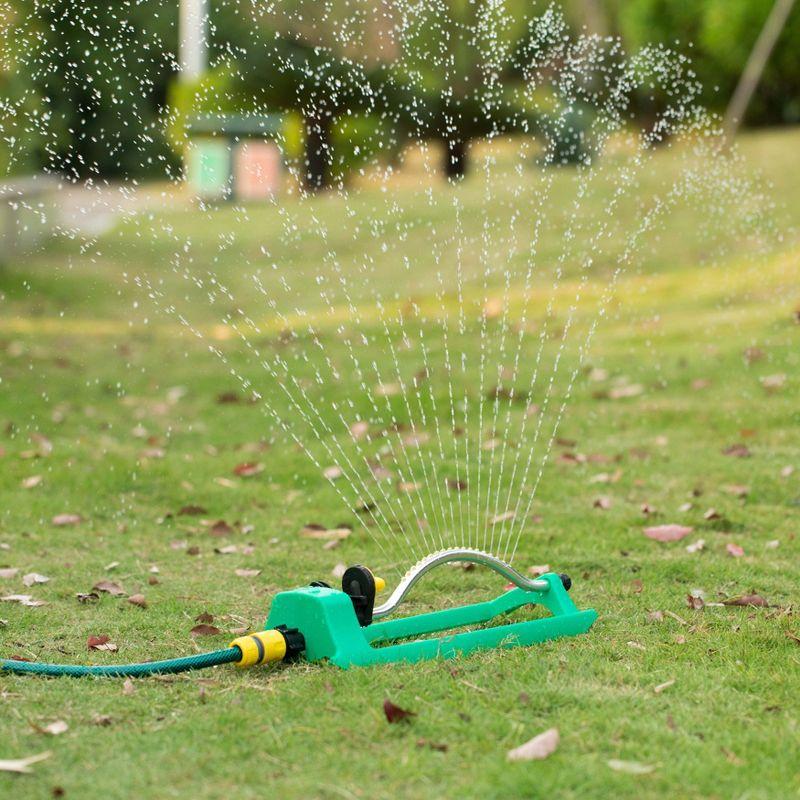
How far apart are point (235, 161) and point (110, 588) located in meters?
16.8

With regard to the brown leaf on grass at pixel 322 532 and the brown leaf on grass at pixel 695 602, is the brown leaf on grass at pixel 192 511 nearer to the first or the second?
the brown leaf on grass at pixel 322 532

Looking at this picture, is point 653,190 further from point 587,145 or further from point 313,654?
point 313,654

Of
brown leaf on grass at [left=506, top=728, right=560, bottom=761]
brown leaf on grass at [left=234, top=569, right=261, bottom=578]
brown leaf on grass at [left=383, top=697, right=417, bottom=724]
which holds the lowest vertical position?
brown leaf on grass at [left=234, top=569, right=261, bottom=578]

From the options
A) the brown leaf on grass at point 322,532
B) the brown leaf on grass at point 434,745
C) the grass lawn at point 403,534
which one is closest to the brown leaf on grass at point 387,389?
the grass lawn at point 403,534

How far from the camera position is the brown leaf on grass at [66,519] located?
5.93 m

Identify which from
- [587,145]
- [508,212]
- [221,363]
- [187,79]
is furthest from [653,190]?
[187,79]

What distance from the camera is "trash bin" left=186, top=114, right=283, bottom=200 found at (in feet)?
67.7

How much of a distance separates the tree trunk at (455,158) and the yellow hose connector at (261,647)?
55.4 feet

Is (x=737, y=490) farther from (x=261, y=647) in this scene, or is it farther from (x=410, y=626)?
(x=261, y=647)

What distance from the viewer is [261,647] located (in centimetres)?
365

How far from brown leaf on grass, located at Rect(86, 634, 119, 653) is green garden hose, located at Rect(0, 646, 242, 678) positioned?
1.11 ft

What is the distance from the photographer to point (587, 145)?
19.7 m

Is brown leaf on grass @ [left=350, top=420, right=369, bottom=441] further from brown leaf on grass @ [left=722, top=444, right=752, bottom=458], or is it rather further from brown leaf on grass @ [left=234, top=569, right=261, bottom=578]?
brown leaf on grass @ [left=234, top=569, right=261, bottom=578]

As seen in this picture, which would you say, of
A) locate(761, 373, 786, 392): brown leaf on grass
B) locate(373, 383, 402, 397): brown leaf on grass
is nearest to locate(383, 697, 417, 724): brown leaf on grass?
locate(373, 383, 402, 397): brown leaf on grass
